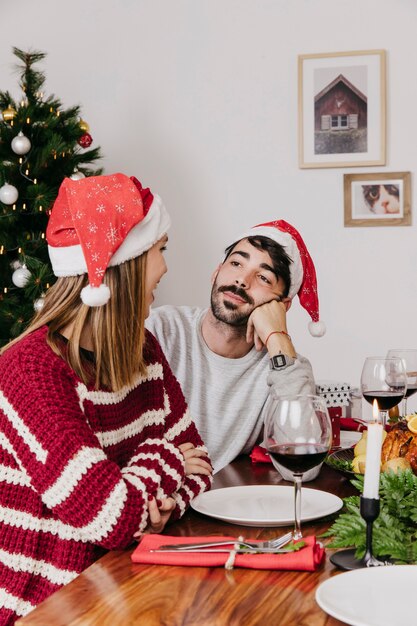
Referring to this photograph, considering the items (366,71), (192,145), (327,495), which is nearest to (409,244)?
(366,71)

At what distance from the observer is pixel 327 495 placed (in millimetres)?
1377

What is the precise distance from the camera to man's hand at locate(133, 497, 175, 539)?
1.24 metres

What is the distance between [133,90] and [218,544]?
119 inches

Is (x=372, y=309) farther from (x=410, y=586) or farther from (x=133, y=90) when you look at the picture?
(x=410, y=586)

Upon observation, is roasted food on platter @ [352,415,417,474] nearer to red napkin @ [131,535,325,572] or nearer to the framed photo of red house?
red napkin @ [131,535,325,572]

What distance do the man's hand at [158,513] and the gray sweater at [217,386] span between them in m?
0.90

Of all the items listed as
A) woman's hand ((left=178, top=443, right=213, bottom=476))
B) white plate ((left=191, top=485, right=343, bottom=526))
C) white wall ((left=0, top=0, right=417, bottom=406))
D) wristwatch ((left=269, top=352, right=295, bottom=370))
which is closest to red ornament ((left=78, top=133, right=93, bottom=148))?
white wall ((left=0, top=0, right=417, bottom=406))

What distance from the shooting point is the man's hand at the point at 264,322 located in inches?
85.2

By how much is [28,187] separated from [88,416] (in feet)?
6.10

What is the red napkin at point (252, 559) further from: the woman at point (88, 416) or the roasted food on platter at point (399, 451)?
the roasted food on platter at point (399, 451)

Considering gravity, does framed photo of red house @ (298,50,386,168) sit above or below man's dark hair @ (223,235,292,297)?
above

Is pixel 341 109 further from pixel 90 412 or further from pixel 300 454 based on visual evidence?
pixel 300 454

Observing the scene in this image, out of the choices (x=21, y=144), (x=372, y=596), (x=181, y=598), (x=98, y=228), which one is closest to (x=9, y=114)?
(x=21, y=144)

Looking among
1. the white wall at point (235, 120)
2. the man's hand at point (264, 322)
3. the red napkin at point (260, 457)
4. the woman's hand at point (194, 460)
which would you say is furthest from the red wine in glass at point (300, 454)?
the white wall at point (235, 120)
